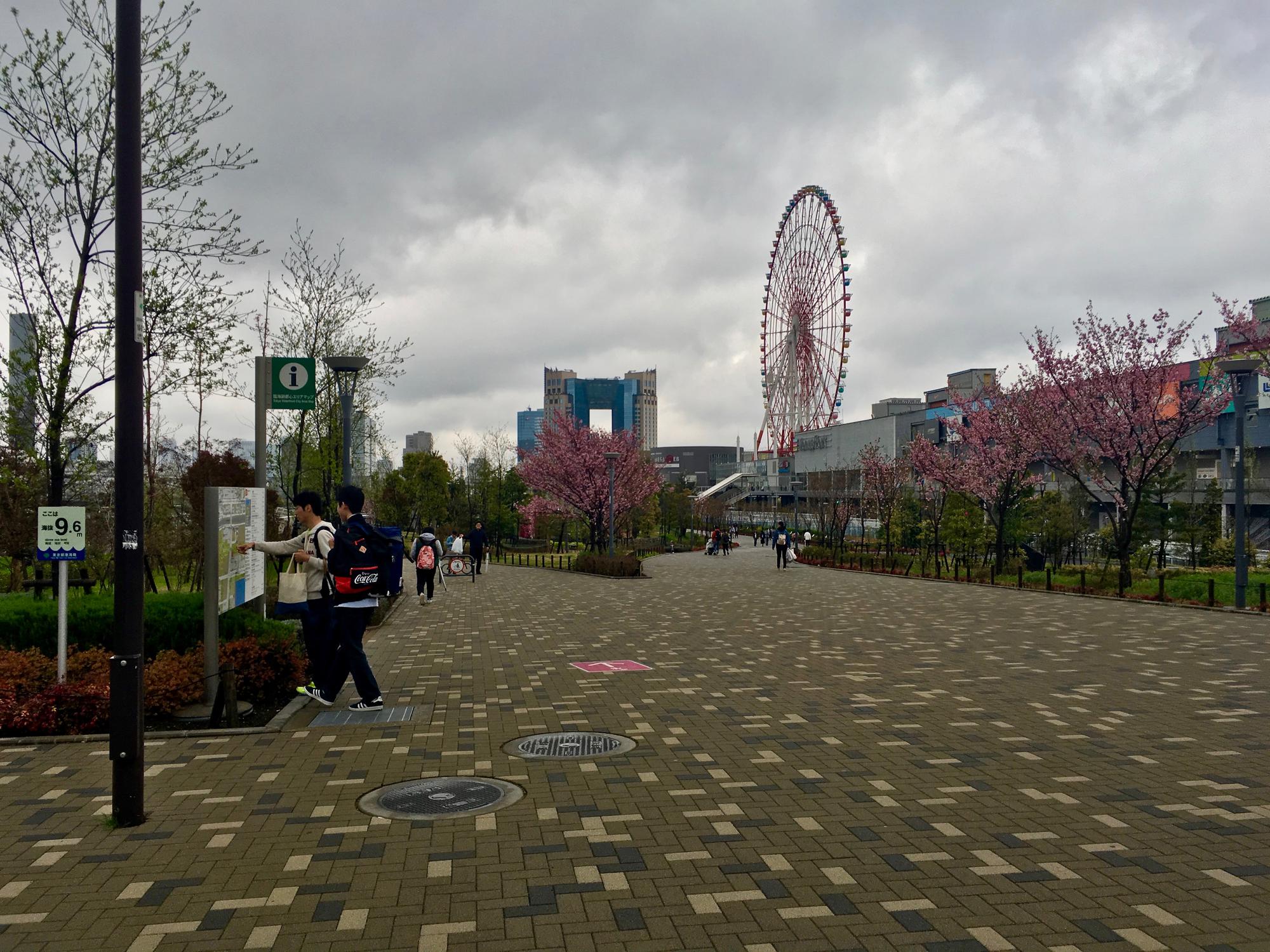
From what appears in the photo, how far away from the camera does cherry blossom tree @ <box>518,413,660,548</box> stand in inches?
1801

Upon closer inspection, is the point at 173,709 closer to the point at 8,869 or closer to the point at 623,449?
the point at 8,869

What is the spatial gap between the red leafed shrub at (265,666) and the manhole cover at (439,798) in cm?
308

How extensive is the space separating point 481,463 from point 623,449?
→ 20318 mm

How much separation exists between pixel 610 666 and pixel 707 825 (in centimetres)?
609

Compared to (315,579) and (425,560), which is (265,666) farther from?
(425,560)

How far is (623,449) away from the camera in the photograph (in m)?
50.7

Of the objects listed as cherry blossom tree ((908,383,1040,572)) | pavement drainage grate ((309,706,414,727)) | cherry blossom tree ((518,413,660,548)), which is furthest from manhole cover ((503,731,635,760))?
cherry blossom tree ((518,413,660,548))

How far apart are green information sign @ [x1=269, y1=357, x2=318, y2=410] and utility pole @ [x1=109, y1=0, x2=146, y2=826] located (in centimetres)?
510

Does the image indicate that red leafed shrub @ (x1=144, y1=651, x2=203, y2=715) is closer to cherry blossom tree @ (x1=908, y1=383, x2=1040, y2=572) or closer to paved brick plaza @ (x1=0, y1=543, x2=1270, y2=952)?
paved brick plaza @ (x1=0, y1=543, x2=1270, y2=952)

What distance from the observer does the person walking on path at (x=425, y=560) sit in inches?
833

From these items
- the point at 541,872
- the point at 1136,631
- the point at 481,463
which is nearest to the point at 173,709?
the point at 541,872

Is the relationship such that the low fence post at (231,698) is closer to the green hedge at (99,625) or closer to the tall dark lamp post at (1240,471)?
the green hedge at (99,625)

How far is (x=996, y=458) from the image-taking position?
110 ft

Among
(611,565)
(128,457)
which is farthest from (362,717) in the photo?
(611,565)
